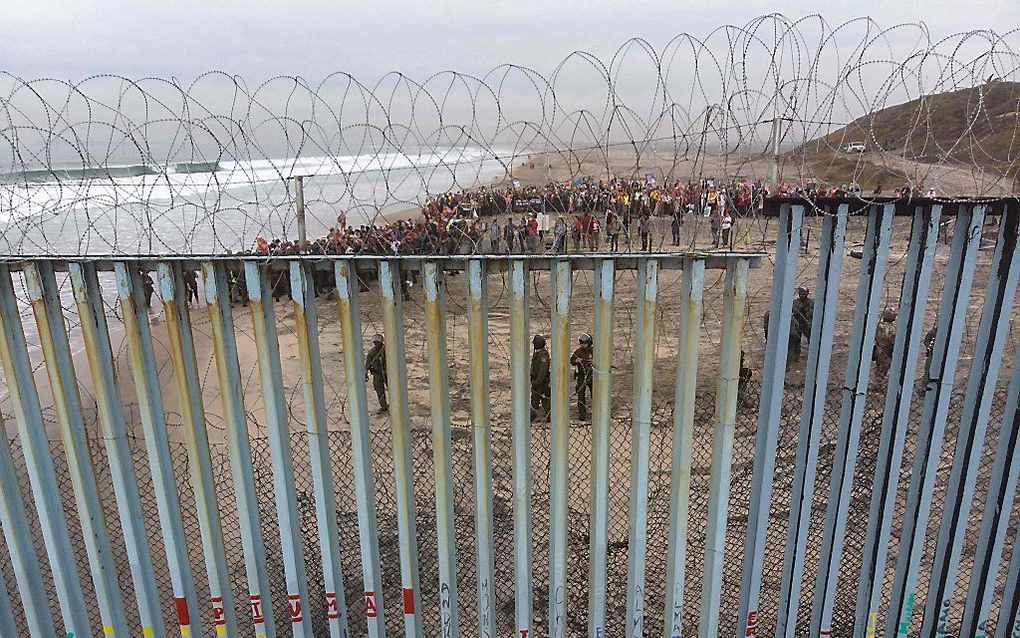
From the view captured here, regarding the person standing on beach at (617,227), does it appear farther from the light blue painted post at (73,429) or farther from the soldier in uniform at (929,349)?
the light blue painted post at (73,429)

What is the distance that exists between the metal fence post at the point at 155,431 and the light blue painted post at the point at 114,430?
0.12 meters

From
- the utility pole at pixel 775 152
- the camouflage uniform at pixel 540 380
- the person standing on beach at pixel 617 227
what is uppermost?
the utility pole at pixel 775 152

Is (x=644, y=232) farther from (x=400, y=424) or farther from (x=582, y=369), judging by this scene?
(x=582, y=369)

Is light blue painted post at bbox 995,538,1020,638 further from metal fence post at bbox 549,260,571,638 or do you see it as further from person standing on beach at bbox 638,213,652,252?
person standing on beach at bbox 638,213,652,252

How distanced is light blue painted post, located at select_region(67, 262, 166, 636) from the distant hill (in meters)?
3.88

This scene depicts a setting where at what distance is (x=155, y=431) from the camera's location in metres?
3.67

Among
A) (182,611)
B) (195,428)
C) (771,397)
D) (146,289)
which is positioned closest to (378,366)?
(146,289)

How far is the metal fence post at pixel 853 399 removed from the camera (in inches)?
135

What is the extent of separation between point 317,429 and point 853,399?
9.34ft

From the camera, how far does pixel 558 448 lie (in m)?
3.65

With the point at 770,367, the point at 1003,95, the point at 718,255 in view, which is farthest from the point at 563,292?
the point at 1003,95

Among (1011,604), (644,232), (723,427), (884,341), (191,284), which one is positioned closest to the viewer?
(723,427)

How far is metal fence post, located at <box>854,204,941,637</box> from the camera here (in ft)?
11.3

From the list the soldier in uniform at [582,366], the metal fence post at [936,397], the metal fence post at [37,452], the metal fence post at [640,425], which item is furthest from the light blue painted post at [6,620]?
the soldier in uniform at [582,366]
